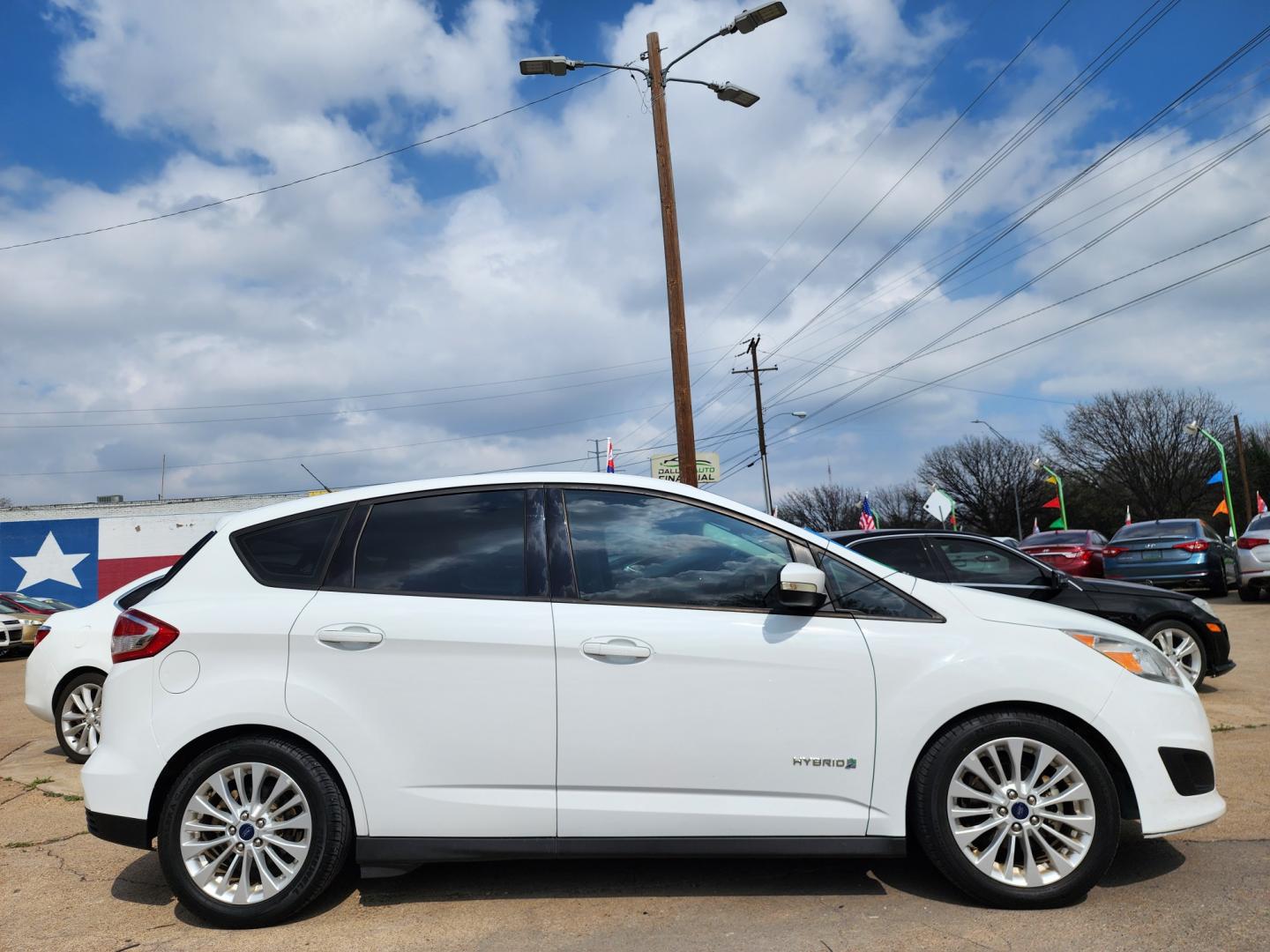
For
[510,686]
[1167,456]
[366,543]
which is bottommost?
[510,686]

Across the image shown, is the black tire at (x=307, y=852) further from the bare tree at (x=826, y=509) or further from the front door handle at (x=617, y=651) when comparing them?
the bare tree at (x=826, y=509)

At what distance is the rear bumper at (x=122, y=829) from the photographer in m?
3.76

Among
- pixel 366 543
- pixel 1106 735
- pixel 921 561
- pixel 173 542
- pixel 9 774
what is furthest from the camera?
pixel 173 542

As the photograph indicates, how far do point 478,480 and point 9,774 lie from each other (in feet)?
18.3

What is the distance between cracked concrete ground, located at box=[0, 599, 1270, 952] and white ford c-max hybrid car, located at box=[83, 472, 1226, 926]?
20 centimetres

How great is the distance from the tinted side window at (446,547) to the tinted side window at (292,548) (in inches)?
5.9

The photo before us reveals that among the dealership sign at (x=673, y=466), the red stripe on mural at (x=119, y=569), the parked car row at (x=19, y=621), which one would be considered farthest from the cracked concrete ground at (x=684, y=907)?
the red stripe on mural at (x=119, y=569)

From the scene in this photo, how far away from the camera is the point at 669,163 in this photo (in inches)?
523

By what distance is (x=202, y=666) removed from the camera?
12.5ft

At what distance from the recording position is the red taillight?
3844 mm

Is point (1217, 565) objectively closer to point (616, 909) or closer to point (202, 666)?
point (616, 909)

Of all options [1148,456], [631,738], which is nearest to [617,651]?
[631,738]

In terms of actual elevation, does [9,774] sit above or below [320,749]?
below

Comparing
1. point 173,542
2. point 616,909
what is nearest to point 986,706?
point 616,909
